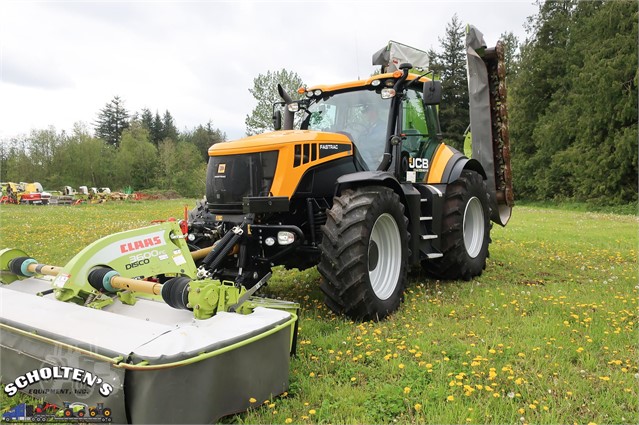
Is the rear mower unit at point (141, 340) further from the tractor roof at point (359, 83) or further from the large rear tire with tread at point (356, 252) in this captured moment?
the tractor roof at point (359, 83)

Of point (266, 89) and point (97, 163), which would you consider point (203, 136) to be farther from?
point (266, 89)

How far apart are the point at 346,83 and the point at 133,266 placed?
3496 millimetres


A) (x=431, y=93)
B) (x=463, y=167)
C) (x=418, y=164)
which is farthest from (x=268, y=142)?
(x=463, y=167)

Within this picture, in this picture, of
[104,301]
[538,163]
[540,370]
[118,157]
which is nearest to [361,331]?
[540,370]

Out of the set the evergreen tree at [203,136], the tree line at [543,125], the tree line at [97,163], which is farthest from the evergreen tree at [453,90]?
the evergreen tree at [203,136]

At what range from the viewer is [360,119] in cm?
583

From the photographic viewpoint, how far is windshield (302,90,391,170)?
5.66m

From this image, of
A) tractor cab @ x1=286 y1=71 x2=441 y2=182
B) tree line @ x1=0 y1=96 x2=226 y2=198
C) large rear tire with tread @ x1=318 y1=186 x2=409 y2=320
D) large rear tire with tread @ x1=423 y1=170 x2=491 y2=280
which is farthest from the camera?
tree line @ x1=0 y1=96 x2=226 y2=198

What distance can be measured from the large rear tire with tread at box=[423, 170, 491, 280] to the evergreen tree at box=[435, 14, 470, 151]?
92.7 feet

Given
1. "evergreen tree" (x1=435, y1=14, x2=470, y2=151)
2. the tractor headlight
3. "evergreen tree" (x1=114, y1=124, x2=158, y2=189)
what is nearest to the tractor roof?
the tractor headlight

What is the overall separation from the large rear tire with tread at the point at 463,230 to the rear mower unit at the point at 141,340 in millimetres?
3114

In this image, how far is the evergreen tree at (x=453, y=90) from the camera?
36844 millimetres

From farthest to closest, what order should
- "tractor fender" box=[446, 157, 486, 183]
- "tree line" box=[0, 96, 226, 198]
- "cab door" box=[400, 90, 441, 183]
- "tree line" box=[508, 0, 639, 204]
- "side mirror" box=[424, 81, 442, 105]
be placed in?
"tree line" box=[0, 96, 226, 198] → "tree line" box=[508, 0, 639, 204] → "tractor fender" box=[446, 157, 486, 183] → "cab door" box=[400, 90, 441, 183] → "side mirror" box=[424, 81, 442, 105]

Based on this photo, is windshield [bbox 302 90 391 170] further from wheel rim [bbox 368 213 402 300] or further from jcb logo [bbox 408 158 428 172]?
wheel rim [bbox 368 213 402 300]
